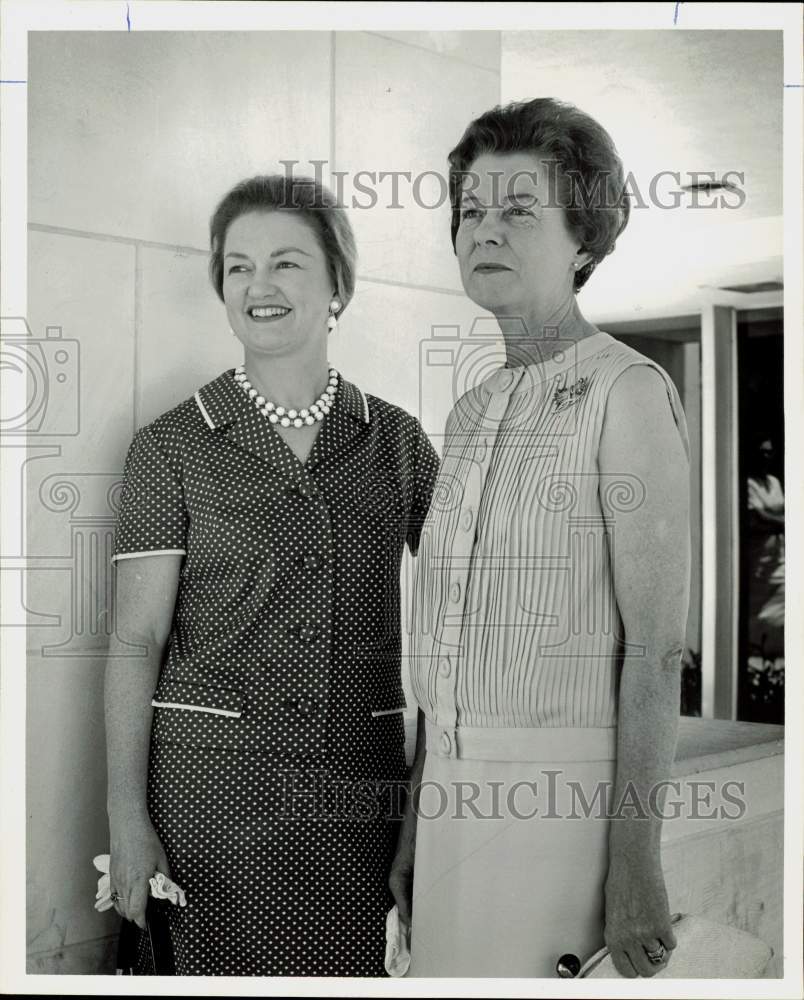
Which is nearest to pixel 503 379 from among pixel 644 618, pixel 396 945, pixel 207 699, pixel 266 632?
pixel 644 618

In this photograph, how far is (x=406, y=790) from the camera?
215cm

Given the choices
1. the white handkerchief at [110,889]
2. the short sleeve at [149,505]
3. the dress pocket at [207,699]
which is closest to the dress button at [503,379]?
the short sleeve at [149,505]

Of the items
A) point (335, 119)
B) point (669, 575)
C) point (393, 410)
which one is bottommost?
point (669, 575)

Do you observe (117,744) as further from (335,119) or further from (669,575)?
(335,119)

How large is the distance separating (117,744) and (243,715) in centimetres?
26

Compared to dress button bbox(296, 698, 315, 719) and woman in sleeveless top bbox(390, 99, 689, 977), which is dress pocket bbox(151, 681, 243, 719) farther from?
woman in sleeveless top bbox(390, 99, 689, 977)

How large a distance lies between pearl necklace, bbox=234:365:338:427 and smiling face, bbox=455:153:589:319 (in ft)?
1.20

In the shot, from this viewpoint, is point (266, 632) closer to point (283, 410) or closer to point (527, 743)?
point (283, 410)

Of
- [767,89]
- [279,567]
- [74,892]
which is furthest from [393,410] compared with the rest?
[74,892]

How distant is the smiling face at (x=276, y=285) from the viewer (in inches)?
83.3

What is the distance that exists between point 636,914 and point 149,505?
1204 millimetres

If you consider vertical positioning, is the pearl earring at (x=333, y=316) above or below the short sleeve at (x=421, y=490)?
above

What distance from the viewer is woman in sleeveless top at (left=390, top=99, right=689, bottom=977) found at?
6.84 ft

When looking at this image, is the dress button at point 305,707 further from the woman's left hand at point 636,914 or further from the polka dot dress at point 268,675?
the woman's left hand at point 636,914
